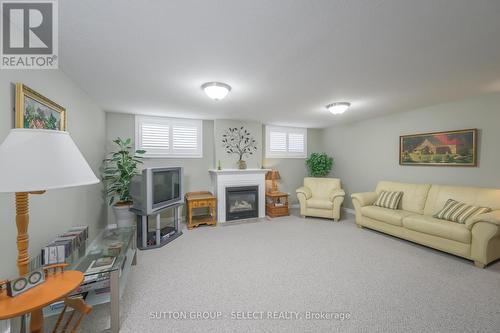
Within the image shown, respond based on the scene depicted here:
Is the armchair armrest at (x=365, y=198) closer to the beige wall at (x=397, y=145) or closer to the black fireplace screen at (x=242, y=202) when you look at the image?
the beige wall at (x=397, y=145)

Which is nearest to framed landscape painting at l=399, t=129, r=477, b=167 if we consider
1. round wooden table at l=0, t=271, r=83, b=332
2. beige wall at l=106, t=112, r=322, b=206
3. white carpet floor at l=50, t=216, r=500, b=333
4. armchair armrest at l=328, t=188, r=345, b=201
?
armchair armrest at l=328, t=188, r=345, b=201

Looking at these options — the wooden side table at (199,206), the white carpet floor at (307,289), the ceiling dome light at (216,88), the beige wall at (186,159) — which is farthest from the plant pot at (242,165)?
the ceiling dome light at (216,88)

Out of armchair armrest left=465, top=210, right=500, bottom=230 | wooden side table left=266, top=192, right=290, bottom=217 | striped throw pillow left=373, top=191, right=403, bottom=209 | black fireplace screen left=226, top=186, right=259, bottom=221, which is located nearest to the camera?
armchair armrest left=465, top=210, right=500, bottom=230

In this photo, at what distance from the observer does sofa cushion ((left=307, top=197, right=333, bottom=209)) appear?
4.57m

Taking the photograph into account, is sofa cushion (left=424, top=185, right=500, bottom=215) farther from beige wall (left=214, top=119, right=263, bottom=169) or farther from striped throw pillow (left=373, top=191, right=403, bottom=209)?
beige wall (left=214, top=119, right=263, bottom=169)

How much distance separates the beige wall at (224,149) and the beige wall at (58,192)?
2.28 metres

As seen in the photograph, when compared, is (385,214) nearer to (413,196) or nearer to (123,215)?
(413,196)

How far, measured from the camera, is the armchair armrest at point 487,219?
96.8 inches

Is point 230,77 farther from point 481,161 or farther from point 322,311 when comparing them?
point 481,161

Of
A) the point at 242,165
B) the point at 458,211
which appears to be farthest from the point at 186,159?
the point at 458,211

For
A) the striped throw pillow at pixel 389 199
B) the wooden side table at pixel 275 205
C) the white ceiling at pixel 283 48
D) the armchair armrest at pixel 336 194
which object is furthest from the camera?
the wooden side table at pixel 275 205

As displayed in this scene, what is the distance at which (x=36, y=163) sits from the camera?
39.1 inches

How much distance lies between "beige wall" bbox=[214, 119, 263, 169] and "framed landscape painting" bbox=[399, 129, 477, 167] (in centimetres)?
Result: 313

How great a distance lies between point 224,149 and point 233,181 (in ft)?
2.71
